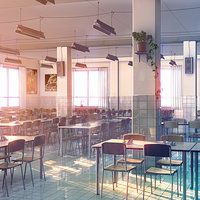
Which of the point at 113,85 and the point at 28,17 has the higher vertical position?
the point at 28,17

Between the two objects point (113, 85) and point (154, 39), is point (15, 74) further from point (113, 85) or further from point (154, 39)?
point (154, 39)

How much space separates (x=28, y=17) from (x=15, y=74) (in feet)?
36.5

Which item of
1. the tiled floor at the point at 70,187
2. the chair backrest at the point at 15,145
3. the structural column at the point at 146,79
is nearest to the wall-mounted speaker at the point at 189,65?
the structural column at the point at 146,79

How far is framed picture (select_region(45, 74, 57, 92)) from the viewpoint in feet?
74.5

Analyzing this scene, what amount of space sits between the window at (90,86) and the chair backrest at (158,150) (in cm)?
1618

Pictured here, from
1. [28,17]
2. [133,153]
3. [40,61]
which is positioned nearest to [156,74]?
[133,153]

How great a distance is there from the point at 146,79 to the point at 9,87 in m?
13.9

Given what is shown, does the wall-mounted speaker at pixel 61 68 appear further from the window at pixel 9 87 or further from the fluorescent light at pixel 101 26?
the fluorescent light at pixel 101 26

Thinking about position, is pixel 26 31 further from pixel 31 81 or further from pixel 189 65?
pixel 31 81

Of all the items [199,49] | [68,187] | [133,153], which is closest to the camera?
[68,187]

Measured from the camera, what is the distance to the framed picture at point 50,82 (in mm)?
22703

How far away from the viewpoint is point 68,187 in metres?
6.42

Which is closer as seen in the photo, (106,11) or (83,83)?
(106,11)

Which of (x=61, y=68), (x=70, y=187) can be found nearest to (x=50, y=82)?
(x=61, y=68)
